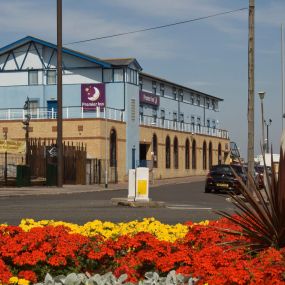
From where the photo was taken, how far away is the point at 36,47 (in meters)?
59.9

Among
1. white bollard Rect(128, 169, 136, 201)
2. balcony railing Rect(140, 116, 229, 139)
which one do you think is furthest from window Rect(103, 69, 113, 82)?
white bollard Rect(128, 169, 136, 201)

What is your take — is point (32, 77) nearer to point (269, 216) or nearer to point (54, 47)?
point (54, 47)

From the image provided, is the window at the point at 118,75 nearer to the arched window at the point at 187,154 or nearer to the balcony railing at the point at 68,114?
the balcony railing at the point at 68,114

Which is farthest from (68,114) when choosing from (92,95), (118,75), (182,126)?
(182,126)

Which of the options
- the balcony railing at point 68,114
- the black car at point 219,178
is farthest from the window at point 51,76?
the black car at point 219,178

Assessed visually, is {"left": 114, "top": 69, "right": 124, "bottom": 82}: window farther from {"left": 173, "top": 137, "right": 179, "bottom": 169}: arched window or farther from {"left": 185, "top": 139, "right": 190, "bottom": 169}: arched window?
{"left": 185, "top": 139, "right": 190, "bottom": 169}: arched window

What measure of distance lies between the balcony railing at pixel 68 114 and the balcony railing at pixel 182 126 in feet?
22.1

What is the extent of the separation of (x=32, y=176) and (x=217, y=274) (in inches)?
1567

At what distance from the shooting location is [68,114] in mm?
54469

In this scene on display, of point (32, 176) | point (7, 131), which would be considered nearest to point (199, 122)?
point (7, 131)

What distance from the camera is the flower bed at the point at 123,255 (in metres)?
5.50

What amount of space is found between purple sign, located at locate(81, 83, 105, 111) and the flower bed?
164 ft

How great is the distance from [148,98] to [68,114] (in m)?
14.1

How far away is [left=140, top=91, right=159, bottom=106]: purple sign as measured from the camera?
215 ft
